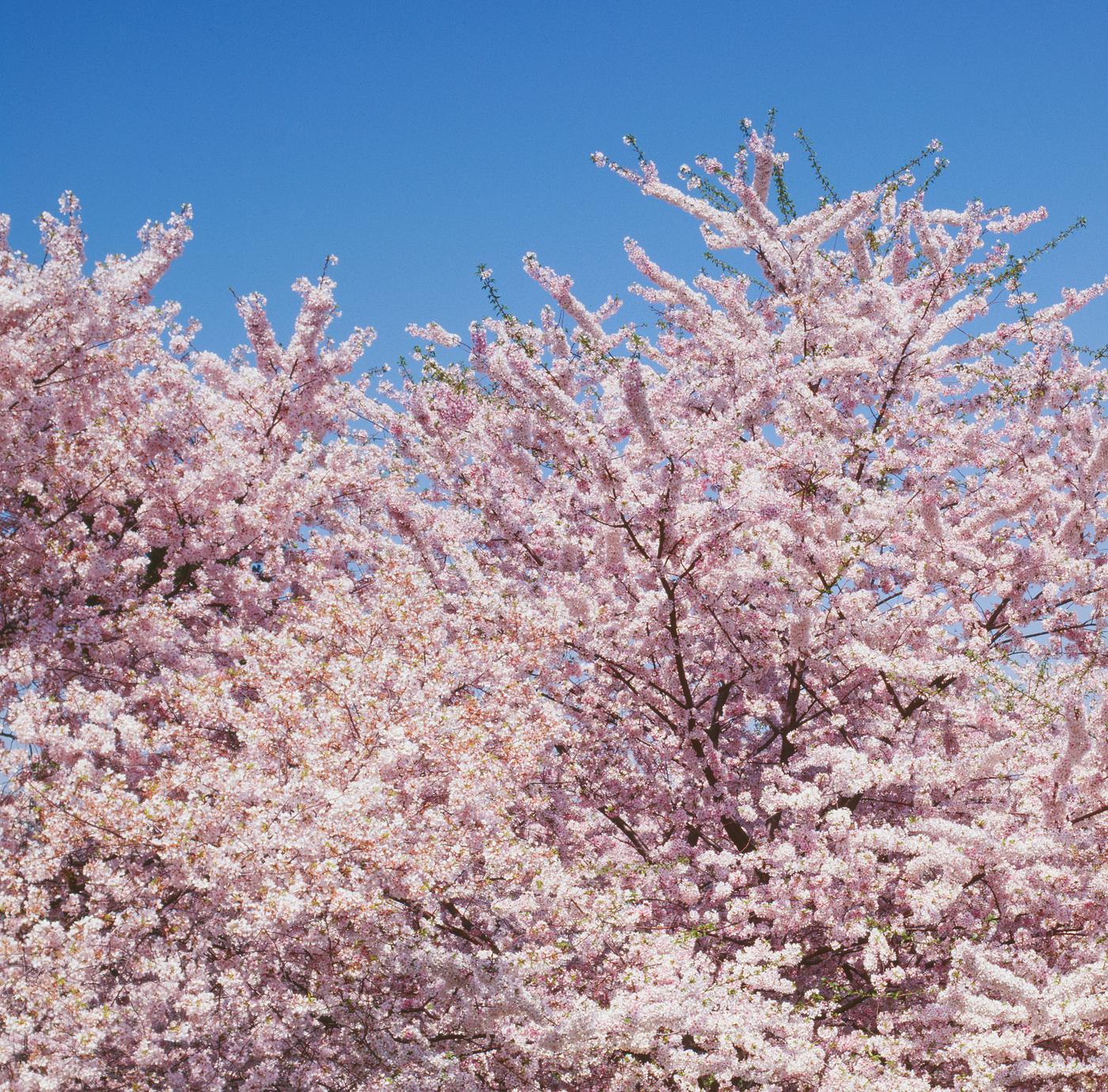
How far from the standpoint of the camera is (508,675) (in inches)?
306

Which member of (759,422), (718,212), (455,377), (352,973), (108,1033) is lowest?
(108,1033)

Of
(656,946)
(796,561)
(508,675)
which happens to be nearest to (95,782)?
(508,675)

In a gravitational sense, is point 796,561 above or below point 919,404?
below

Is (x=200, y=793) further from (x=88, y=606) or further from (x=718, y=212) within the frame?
(x=718, y=212)

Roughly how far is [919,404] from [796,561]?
4597mm

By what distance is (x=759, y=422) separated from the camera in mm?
8625

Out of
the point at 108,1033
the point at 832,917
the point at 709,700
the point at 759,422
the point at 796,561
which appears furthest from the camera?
the point at 709,700

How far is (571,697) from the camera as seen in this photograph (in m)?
9.31

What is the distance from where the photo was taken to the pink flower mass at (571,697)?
231 inches

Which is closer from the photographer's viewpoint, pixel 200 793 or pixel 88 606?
pixel 200 793

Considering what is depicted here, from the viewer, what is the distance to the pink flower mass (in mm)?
5863

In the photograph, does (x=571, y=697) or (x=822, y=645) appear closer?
(x=822, y=645)

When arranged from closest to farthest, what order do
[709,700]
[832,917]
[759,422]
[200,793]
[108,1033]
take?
[108,1033]
[200,793]
[832,917]
[759,422]
[709,700]

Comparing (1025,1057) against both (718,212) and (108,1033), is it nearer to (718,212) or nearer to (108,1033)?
(108,1033)
